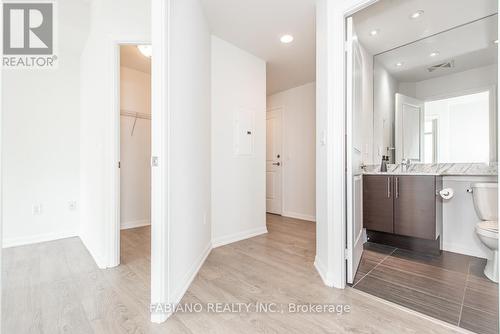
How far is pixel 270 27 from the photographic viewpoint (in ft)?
8.41

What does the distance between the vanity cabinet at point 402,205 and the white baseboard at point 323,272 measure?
97 cm

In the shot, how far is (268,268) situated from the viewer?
215cm

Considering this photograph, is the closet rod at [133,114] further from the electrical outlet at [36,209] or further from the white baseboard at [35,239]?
the white baseboard at [35,239]

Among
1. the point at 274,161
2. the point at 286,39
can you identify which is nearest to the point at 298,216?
the point at 274,161

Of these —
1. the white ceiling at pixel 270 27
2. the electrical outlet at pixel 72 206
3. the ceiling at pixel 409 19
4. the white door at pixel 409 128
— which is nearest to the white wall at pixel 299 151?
the white ceiling at pixel 270 27

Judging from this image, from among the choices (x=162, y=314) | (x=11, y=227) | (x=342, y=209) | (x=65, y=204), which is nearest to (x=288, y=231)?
(x=342, y=209)

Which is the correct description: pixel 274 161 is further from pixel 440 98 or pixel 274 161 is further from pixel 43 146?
pixel 43 146

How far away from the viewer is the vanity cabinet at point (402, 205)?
2.39 m

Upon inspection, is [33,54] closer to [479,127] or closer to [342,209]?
[342,209]

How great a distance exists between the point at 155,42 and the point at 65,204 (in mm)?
2731

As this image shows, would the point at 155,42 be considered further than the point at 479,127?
No

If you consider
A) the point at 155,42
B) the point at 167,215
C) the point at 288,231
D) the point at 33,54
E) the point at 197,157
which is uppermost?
the point at 33,54

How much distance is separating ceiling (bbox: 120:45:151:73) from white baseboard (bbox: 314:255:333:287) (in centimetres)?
314

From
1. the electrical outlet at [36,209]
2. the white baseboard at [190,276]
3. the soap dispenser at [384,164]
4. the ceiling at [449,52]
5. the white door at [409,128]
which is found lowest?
the white baseboard at [190,276]
